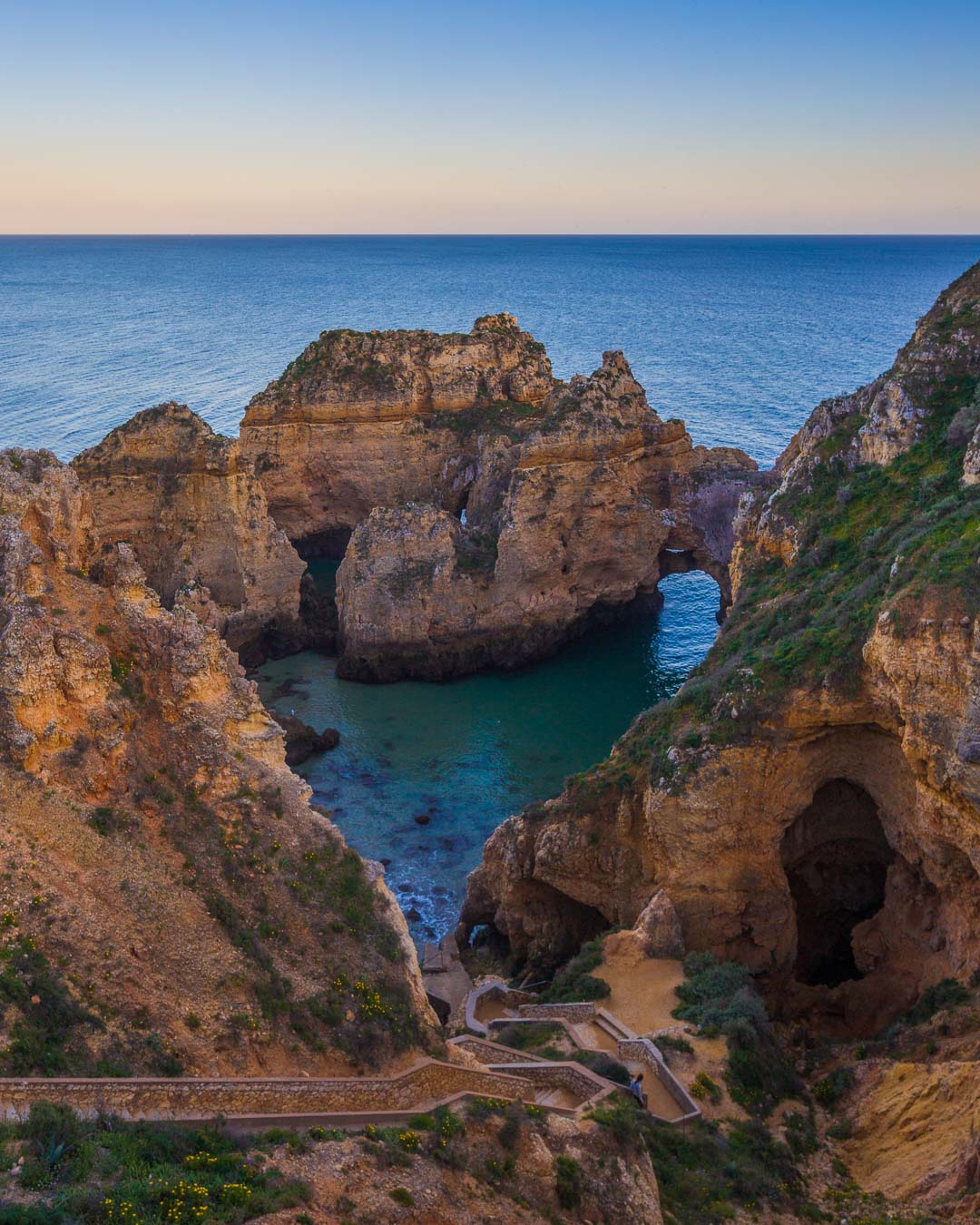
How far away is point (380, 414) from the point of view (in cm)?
5856

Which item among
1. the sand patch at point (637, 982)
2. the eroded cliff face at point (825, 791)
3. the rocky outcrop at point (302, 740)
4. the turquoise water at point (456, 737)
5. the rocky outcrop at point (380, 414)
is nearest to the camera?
the eroded cliff face at point (825, 791)

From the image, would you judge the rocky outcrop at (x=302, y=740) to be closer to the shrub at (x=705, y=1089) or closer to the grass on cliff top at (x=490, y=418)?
the grass on cliff top at (x=490, y=418)

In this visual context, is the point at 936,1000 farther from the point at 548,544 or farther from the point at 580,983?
the point at 548,544

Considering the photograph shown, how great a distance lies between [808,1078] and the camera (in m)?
23.6

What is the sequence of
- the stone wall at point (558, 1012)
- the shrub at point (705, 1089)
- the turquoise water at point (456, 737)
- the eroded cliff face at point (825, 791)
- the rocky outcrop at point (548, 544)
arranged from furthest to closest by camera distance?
the rocky outcrop at point (548, 544) → the turquoise water at point (456, 737) → the stone wall at point (558, 1012) → the eroded cliff face at point (825, 791) → the shrub at point (705, 1089)

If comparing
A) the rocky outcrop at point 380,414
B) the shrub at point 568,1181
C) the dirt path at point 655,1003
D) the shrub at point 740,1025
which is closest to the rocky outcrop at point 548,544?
the rocky outcrop at point 380,414

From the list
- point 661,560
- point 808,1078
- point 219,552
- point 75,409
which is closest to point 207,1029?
point 808,1078

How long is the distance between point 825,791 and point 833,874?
2692mm

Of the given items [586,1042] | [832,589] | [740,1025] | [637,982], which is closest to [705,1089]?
[740,1025]

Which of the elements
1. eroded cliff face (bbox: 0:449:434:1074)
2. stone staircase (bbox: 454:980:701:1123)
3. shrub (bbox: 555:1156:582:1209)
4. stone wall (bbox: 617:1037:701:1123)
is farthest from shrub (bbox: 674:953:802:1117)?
eroded cliff face (bbox: 0:449:434:1074)

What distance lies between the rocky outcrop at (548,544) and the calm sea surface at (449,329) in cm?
190

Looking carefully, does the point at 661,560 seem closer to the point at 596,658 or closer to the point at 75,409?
the point at 596,658

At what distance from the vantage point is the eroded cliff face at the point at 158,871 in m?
17.2

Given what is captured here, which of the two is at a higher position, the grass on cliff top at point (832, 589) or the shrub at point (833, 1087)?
the grass on cliff top at point (832, 589)
